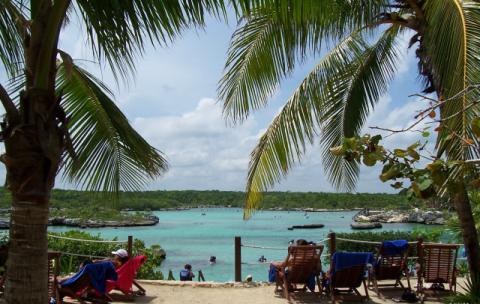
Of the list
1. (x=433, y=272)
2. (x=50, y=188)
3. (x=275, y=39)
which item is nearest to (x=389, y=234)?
(x=433, y=272)

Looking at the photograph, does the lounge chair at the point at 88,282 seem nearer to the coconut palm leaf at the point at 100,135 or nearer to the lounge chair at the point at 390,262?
the coconut palm leaf at the point at 100,135

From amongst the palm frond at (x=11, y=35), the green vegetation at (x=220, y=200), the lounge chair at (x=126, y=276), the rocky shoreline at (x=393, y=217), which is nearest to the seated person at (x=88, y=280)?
the lounge chair at (x=126, y=276)

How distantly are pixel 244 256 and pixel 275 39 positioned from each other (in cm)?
2923

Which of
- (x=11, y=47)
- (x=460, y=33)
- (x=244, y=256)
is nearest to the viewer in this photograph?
(x=11, y=47)

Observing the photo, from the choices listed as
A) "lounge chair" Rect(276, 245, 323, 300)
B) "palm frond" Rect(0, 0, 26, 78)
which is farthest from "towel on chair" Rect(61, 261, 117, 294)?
"palm frond" Rect(0, 0, 26, 78)

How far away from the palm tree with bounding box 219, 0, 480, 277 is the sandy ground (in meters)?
1.69

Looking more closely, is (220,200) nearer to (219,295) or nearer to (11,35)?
(219,295)

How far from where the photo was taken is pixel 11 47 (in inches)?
157

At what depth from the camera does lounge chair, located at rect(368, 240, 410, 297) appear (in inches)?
329

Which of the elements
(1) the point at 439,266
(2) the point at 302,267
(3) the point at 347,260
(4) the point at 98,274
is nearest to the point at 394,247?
(1) the point at 439,266

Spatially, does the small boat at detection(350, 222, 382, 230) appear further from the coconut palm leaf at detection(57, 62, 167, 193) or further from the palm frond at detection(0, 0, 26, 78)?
the palm frond at detection(0, 0, 26, 78)

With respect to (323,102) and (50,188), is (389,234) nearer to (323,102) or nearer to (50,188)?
(323,102)

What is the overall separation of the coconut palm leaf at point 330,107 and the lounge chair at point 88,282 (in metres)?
2.11

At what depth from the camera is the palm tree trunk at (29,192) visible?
3113 mm
